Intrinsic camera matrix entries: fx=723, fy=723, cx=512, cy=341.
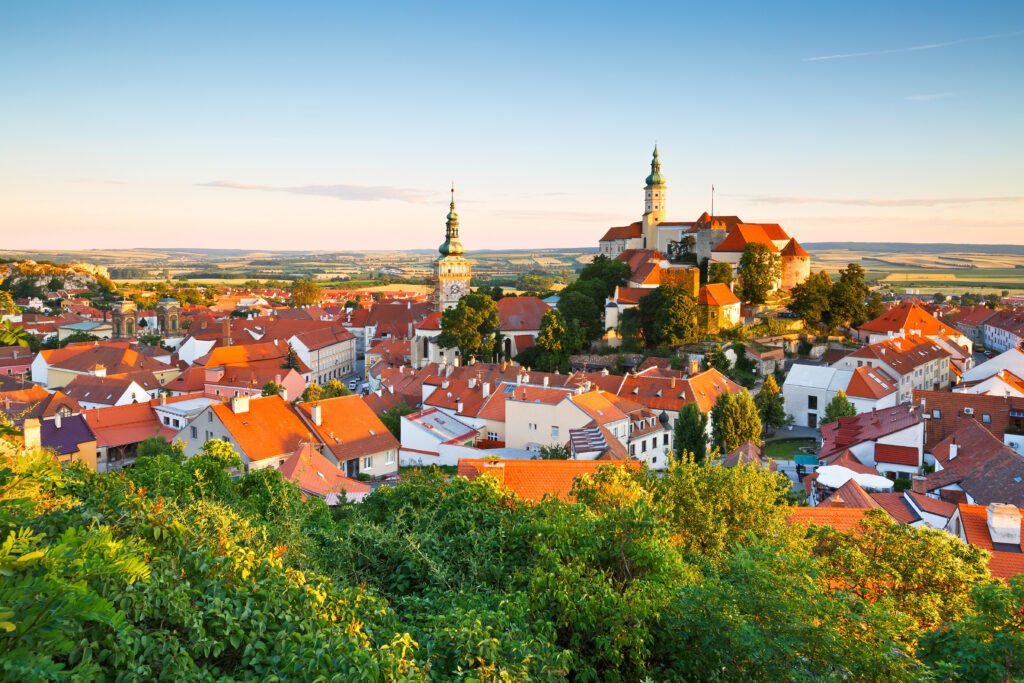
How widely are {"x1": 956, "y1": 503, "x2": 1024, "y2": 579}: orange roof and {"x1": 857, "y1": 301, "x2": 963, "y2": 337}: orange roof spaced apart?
158ft

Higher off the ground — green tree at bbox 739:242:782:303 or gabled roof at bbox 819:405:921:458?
green tree at bbox 739:242:782:303

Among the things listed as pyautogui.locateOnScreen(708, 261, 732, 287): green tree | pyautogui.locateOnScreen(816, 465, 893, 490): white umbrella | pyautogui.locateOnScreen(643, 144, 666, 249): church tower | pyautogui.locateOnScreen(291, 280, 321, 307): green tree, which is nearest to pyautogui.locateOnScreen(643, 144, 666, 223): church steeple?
pyautogui.locateOnScreen(643, 144, 666, 249): church tower

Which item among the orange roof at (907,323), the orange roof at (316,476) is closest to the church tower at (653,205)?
the orange roof at (907,323)

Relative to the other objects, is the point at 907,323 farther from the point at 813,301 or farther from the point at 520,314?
the point at 520,314

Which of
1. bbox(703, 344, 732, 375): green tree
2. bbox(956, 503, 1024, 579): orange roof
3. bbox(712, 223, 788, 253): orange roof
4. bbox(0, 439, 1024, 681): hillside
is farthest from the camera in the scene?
bbox(712, 223, 788, 253): orange roof

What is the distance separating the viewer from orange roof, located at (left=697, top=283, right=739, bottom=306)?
57969 mm

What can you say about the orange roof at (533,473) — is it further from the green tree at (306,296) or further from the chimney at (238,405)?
the green tree at (306,296)

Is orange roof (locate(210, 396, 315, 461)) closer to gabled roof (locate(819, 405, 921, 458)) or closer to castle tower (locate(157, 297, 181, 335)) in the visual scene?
gabled roof (locate(819, 405, 921, 458))

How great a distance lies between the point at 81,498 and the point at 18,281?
147 m

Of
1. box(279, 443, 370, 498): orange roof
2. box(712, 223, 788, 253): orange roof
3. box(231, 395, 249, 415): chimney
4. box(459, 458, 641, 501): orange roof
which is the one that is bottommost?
box(279, 443, 370, 498): orange roof

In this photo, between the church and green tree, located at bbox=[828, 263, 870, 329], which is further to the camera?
the church

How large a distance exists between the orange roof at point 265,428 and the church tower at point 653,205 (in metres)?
57.2

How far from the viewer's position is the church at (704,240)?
68488mm

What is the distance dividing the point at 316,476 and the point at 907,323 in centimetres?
5590
